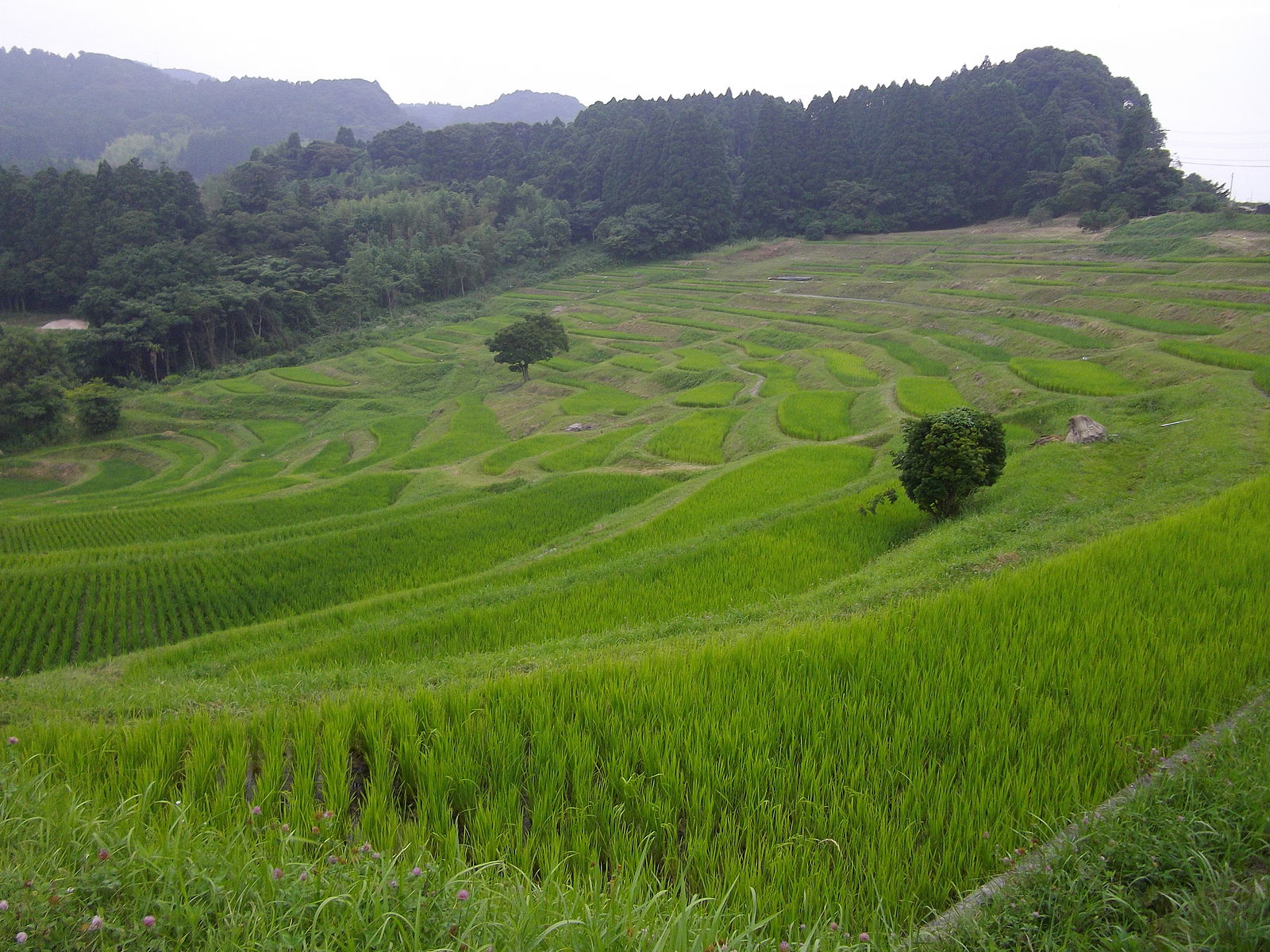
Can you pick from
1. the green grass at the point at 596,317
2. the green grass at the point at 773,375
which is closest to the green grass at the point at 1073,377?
the green grass at the point at 773,375

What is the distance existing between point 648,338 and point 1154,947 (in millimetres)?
46660

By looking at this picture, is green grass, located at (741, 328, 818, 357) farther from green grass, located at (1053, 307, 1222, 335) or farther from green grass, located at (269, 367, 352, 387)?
green grass, located at (269, 367, 352, 387)

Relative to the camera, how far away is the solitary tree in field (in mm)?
43250

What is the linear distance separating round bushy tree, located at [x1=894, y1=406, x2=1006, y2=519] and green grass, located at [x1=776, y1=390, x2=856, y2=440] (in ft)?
33.3

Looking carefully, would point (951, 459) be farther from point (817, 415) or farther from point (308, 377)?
point (308, 377)

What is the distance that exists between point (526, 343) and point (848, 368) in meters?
21.0

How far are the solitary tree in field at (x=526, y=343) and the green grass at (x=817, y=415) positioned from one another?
21.1m

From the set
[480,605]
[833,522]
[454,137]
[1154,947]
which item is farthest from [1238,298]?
[454,137]

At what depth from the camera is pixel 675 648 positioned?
6.11 metres

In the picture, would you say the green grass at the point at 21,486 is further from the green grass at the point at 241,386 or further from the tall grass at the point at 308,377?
the tall grass at the point at 308,377

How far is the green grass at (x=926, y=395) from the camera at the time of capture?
22234 mm

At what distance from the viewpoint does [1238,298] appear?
90.1 feet

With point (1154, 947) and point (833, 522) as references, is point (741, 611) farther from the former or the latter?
point (1154, 947)

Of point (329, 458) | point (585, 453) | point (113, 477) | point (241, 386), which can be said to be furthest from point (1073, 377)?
point (241, 386)
